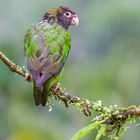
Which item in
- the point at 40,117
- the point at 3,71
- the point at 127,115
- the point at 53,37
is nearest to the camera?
the point at 127,115

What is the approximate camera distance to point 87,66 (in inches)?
262

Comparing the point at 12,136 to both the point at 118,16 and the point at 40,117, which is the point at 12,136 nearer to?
the point at 40,117

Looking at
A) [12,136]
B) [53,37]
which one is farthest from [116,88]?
[53,37]

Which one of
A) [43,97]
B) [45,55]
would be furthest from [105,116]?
[45,55]

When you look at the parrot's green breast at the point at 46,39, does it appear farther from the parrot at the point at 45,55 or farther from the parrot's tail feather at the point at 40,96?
the parrot's tail feather at the point at 40,96

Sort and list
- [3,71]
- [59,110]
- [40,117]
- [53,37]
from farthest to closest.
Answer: [40,117] < [59,110] < [3,71] < [53,37]

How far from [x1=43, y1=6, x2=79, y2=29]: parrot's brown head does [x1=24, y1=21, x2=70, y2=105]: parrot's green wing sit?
0.73ft

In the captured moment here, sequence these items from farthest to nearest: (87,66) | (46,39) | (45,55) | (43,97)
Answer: (87,66)
(46,39)
(45,55)
(43,97)

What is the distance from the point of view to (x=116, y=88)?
6.97 meters

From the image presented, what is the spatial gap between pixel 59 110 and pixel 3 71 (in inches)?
29.3

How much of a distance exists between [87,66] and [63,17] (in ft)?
6.23

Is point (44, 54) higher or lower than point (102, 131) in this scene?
higher

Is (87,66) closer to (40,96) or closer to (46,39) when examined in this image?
(46,39)

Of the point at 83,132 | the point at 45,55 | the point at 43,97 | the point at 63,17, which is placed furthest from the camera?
the point at 63,17
